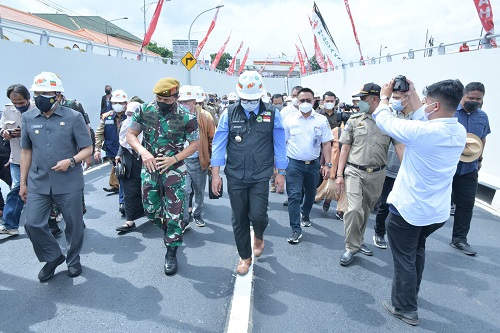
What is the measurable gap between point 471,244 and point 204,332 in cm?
369

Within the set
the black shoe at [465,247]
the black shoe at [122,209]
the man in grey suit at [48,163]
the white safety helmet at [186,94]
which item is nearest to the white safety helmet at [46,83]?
the man in grey suit at [48,163]

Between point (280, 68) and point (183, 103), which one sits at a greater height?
point (280, 68)

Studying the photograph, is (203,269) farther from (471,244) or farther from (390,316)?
(471,244)

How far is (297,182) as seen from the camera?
173 inches

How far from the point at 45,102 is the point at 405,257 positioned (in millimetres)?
3478

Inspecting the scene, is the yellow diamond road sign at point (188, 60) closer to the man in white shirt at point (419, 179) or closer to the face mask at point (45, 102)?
the face mask at point (45, 102)

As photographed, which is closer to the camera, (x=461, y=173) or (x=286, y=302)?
(x=286, y=302)

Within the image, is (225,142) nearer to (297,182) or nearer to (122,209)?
(297,182)

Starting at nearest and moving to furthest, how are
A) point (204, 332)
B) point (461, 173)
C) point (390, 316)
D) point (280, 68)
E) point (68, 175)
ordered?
1. point (204, 332)
2. point (390, 316)
3. point (68, 175)
4. point (461, 173)
5. point (280, 68)

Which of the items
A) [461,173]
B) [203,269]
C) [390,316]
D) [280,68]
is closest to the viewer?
[390,316]

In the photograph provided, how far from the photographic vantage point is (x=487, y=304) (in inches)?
117

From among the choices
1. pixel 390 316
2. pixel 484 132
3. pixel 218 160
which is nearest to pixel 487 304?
pixel 390 316

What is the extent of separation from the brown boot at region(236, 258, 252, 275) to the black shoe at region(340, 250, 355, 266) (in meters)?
1.04

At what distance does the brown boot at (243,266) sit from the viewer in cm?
338
